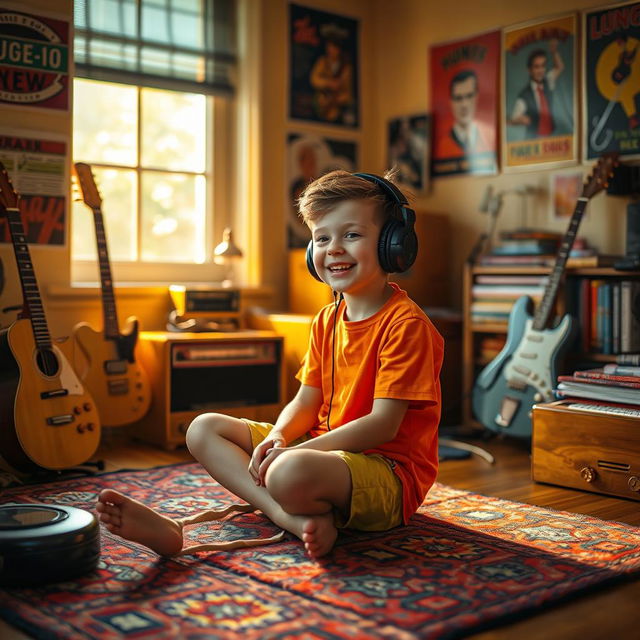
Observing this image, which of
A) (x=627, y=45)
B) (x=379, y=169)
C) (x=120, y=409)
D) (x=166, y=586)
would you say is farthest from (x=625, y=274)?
(x=166, y=586)

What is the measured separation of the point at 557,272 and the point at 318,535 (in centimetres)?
178

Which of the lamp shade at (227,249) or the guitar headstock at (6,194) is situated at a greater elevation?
the guitar headstock at (6,194)

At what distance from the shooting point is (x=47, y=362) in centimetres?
278

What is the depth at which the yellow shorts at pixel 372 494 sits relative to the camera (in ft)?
6.31

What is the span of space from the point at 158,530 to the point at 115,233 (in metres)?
2.16

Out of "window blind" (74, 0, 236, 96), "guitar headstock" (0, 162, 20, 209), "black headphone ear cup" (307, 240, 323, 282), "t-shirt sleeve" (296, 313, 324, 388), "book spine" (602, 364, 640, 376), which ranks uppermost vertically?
"window blind" (74, 0, 236, 96)

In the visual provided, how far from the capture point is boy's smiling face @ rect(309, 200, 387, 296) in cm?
206

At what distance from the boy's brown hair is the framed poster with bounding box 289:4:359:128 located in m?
2.12

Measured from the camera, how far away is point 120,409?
3.18 metres

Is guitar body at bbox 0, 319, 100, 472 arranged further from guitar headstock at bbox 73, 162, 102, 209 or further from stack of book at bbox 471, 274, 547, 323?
stack of book at bbox 471, 274, 547, 323

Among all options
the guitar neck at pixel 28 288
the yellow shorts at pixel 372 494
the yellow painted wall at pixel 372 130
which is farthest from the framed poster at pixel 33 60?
the yellow shorts at pixel 372 494

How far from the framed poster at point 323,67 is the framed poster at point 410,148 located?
21cm

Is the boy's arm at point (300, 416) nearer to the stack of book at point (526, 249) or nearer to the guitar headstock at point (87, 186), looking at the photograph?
the guitar headstock at point (87, 186)

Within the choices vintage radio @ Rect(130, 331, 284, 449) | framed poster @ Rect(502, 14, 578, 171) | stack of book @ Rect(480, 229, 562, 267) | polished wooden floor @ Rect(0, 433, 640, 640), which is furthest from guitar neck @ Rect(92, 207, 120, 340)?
framed poster @ Rect(502, 14, 578, 171)
